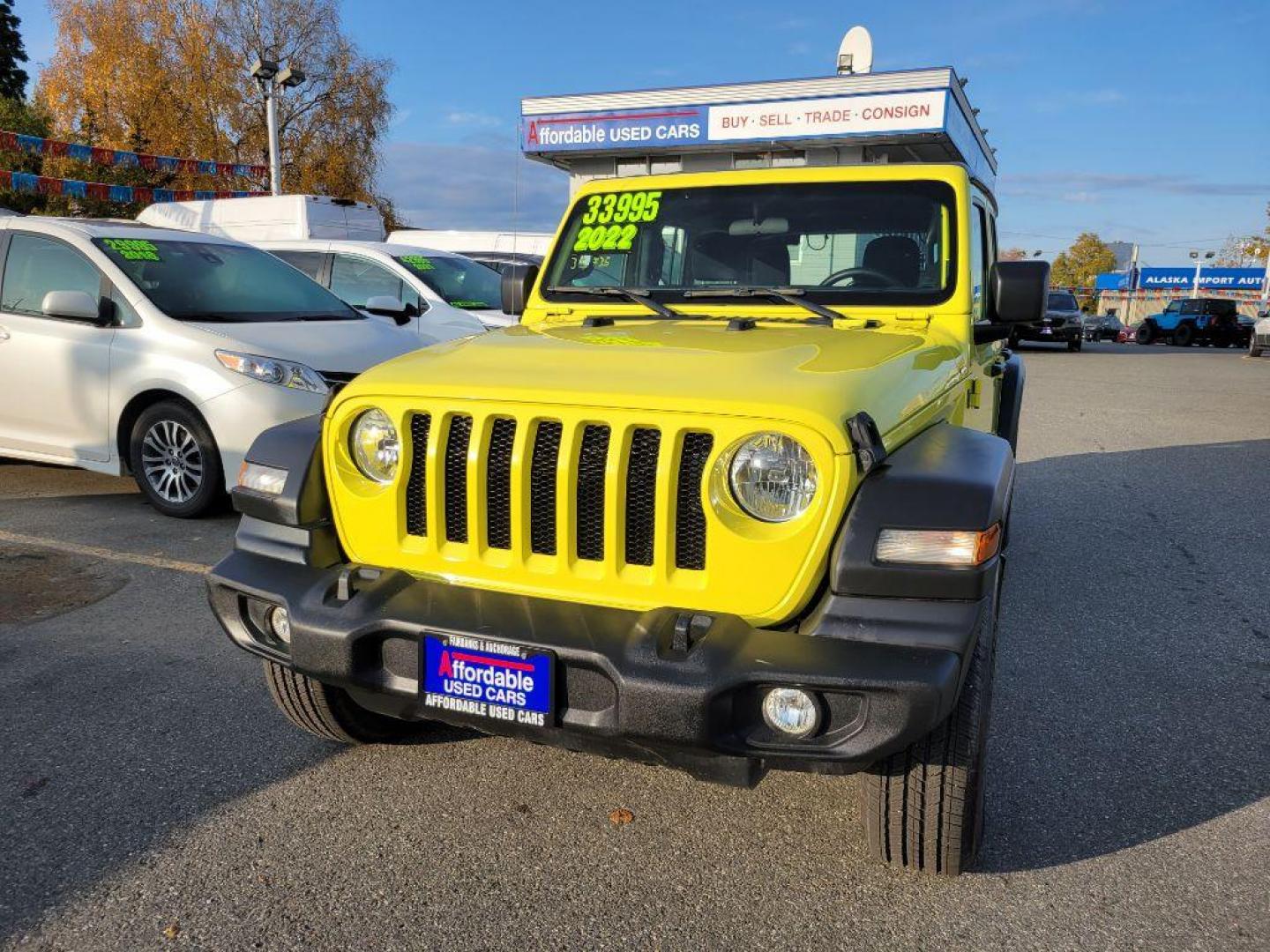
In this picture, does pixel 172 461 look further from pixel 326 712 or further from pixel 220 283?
pixel 326 712

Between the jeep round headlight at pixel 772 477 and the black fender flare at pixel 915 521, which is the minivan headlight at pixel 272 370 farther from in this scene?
the black fender flare at pixel 915 521

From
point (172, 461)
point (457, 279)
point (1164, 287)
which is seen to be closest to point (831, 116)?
point (457, 279)

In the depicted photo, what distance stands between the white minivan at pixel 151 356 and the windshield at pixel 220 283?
0.01m

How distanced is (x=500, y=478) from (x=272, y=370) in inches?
146

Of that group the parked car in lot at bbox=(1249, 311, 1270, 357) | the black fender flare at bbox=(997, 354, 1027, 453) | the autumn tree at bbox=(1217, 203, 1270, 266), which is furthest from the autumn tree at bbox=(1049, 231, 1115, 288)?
the black fender flare at bbox=(997, 354, 1027, 453)

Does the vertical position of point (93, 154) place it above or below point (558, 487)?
above

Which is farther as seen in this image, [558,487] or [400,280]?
[400,280]

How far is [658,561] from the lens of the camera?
225cm

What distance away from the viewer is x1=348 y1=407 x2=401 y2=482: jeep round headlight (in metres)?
2.55

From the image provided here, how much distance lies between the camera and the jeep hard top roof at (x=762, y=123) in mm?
18703

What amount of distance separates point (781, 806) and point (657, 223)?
91.7 inches

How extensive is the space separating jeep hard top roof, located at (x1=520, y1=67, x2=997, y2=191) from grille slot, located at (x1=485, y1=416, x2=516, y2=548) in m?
16.9

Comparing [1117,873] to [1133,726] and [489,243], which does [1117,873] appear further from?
[489,243]

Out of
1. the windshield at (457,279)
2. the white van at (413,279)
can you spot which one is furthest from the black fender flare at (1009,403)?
the windshield at (457,279)
